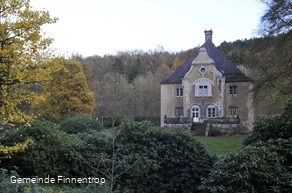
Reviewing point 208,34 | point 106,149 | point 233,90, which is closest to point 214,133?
point 233,90

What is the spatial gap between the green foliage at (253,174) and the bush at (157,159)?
256 cm

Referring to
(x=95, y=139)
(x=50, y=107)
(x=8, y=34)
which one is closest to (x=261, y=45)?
(x=95, y=139)

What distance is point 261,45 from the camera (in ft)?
70.7

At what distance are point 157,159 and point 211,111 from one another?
27.4 meters

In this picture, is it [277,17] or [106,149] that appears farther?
[277,17]

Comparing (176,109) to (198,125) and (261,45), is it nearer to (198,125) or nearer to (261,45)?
(198,125)

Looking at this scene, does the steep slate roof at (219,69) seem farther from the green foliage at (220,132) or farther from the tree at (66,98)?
the tree at (66,98)

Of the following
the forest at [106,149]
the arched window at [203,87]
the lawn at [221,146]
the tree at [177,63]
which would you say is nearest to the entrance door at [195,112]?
the arched window at [203,87]

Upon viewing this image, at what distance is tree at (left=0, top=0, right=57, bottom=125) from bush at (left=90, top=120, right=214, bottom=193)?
301cm

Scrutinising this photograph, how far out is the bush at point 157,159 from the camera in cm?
938

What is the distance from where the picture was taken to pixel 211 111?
36.4m

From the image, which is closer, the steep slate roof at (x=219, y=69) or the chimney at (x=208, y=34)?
the steep slate roof at (x=219, y=69)

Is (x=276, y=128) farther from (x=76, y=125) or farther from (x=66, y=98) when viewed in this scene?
(x=66, y=98)

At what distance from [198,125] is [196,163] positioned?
24.2 meters
